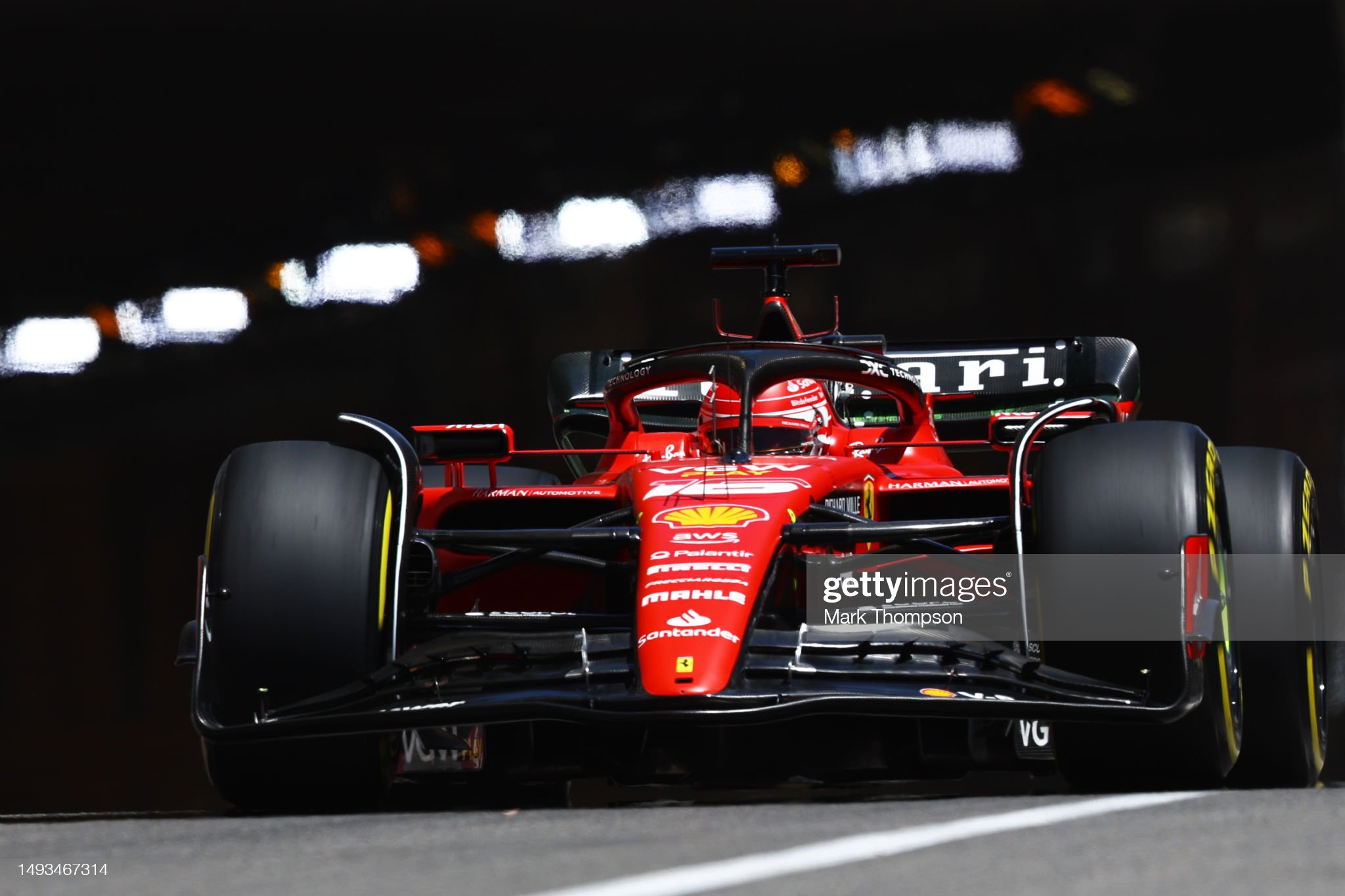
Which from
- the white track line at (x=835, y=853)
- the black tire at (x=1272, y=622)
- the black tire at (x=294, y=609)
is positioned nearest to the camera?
the white track line at (x=835, y=853)

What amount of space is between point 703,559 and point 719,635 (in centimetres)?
27

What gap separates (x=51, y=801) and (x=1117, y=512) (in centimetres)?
585

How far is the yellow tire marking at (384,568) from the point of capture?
396 cm

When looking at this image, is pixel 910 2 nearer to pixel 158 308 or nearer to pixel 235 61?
pixel 235 61

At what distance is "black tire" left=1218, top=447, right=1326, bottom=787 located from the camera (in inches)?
187

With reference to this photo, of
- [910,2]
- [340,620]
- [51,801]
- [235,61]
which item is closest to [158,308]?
[235,61]

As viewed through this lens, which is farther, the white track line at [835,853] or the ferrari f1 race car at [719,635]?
the ferrari f1 race car at [719,635]

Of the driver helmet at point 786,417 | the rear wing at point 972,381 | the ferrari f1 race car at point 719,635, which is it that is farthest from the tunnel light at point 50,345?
the ferrari f1 race car at point 719,635

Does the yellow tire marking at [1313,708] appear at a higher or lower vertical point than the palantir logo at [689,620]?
lower

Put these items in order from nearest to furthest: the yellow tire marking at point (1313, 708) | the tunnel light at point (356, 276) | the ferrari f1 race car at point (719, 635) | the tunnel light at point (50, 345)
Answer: the ferrari f1 race car at point (719, 635), the yellow tire marking at point (1313, 708), the tunnel light at point (50, 345), the tunnel light at point (356, 276)

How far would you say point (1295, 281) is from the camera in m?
9.20

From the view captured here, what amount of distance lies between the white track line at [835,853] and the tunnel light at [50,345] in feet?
22.2

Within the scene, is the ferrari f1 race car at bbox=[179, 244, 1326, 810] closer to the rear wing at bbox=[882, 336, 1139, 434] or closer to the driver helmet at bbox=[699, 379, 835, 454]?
the driver helmet at bbox=[699, 379, 835, 454]

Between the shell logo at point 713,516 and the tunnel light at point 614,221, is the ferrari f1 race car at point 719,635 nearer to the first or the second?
the shell logo at point 713,516
